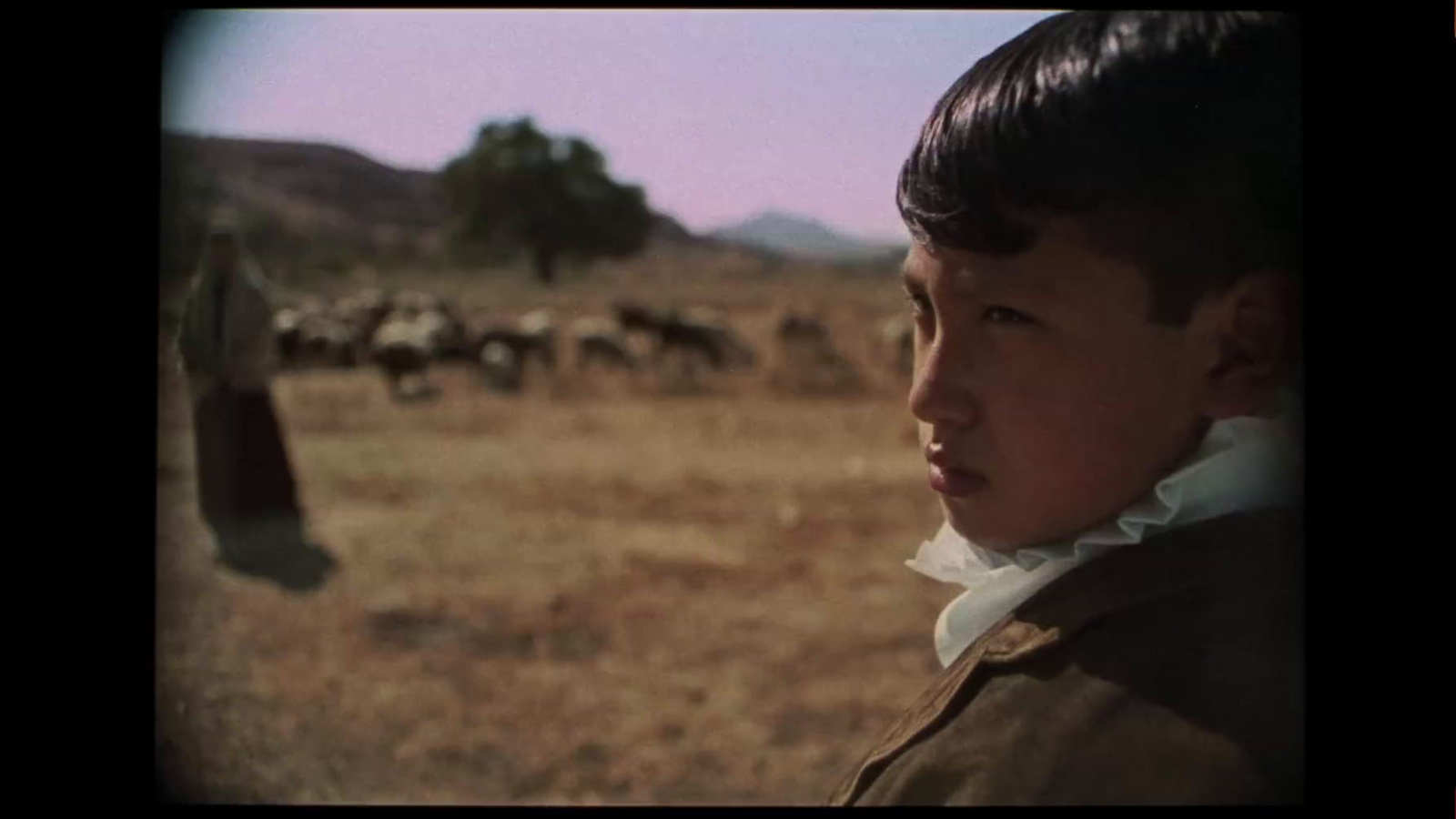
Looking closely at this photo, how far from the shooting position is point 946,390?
149 cm

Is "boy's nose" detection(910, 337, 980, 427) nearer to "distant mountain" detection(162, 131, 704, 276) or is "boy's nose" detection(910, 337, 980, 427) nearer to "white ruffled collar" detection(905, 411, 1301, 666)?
"white ruffled collar" detection(905, 411, 1301, 666)

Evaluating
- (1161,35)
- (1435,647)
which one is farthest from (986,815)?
(1435,647)

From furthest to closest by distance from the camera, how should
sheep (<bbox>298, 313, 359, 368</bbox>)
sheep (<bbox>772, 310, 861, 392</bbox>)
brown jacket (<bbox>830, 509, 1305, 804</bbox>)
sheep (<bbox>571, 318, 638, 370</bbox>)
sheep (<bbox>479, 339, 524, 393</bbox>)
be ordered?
sheep (<bbox>772, 310, 861, 392</bbox>) < sheep (<bbox>479, 339, 524, 393</bbox>) < sheep (<bbox>571, 318, 638, 370</bbox>) < sheep (<bbox>298, 313, 359, 368</bbox>) < brown jacket (<bbox>830, 509, 1305, 804</bbox>)

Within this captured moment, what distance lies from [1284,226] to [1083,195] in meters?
0.32

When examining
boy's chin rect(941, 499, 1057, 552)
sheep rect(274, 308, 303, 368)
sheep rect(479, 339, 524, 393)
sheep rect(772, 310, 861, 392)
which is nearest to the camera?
boy's chin rect(941, 499, 1057, 552)

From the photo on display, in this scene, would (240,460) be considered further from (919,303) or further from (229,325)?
(919,303)

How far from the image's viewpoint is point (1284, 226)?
1.62m

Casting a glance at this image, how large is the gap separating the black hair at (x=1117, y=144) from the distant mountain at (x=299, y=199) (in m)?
1.38

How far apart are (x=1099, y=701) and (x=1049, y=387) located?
0.33 meters

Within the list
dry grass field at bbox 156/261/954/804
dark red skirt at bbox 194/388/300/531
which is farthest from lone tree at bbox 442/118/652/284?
dark red skirt at bbox 194/388/300/531

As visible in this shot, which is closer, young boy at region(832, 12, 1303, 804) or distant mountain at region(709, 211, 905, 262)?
young boy at region(832, 12, 1303, 804)

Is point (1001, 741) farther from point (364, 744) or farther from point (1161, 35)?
point (364, 744)

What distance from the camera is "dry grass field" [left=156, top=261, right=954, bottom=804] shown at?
2.99 metres

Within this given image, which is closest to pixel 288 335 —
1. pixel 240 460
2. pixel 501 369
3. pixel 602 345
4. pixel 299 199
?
pixel 240 460
